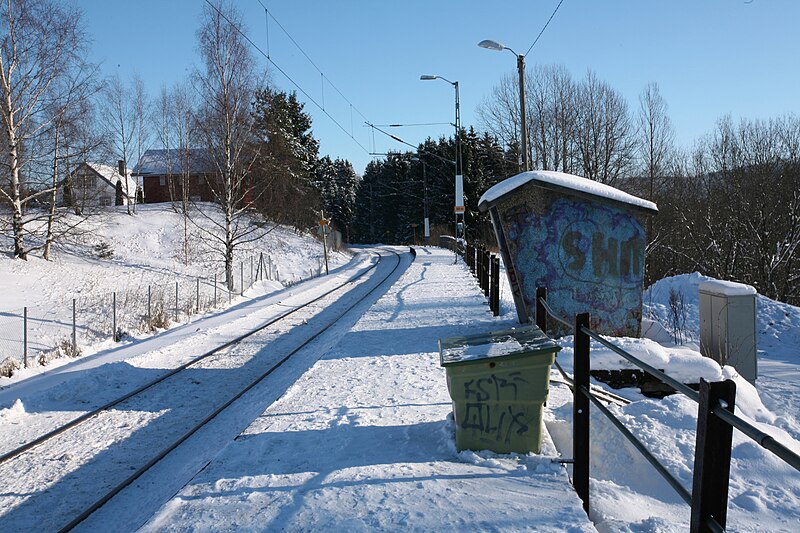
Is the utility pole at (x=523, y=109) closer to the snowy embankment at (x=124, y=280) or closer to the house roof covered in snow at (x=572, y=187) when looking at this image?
the house roof covered in snow at (x=572, y=187)

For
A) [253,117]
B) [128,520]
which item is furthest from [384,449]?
[253,117]

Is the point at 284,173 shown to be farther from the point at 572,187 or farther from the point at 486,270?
the point at 572,187

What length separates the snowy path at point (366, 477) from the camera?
3.91 meters

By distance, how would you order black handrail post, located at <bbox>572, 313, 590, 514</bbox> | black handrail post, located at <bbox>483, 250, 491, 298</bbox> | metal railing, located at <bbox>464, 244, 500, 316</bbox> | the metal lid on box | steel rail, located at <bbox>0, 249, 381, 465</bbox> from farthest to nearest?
black handrail post, located at <bbox>483, 250, 491, 298</bbox> → metal railing, located at <bbox>464, 244, 500, 316</bbox> → steel rail, located at <bbox>0, 249, 381, 465</bbox> → the metal lid on box → black handrail post, located at <bbox>572, 313, 590, 514</bbox>

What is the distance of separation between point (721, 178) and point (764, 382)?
24676 mm

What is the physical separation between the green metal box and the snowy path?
0.14m

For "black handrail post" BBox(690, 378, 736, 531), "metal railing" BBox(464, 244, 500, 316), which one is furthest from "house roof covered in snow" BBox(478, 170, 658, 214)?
"black handrail post" BBox(690, 378, 736, 531)

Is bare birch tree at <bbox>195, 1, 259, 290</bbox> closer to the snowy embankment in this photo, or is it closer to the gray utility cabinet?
the snowy embankment

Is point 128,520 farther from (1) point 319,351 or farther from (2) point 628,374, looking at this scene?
(1) point 319,351

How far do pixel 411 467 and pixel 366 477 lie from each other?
0.38 m

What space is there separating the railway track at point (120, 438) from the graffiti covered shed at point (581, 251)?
5.26 metres

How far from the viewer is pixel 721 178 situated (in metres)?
32.0

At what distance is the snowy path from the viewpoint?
391 cm

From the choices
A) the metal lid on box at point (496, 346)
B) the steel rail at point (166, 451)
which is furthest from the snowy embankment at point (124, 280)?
the metal lid on box at point (496, 346)
